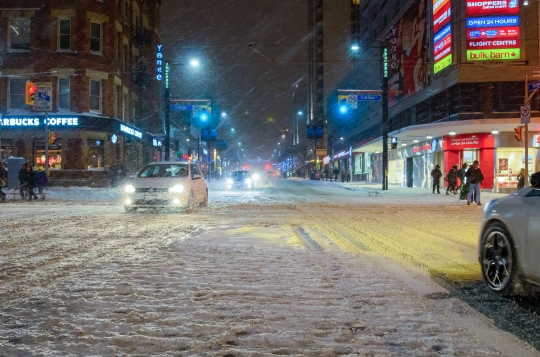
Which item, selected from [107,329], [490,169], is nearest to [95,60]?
[490,169]

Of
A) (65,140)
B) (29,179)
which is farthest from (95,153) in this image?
(29,179)

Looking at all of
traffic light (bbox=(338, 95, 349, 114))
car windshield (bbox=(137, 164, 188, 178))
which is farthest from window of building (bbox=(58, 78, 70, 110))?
car windshield (bbox=(137, 164, 188, 178))

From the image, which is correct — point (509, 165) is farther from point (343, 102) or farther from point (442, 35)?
point (343, 102)

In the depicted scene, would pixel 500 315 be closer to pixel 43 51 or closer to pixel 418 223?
pixel 418 223

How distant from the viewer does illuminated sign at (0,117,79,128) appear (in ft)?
107

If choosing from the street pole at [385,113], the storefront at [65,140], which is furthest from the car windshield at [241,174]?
the street pole at [385,113]

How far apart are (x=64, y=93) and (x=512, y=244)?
33.6 m

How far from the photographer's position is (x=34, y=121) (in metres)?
33.2

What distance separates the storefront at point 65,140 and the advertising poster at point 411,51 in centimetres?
2008

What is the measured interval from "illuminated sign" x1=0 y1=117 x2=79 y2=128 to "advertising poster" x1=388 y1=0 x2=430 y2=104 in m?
21.4

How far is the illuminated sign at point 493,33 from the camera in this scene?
97.3 ft

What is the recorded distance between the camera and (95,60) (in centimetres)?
3384

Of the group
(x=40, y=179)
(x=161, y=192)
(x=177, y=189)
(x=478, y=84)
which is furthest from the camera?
(x=478, y=84)

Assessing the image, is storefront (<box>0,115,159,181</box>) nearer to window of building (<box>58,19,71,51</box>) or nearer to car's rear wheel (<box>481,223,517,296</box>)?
window of building (<box>58,19,71,51</box>)
